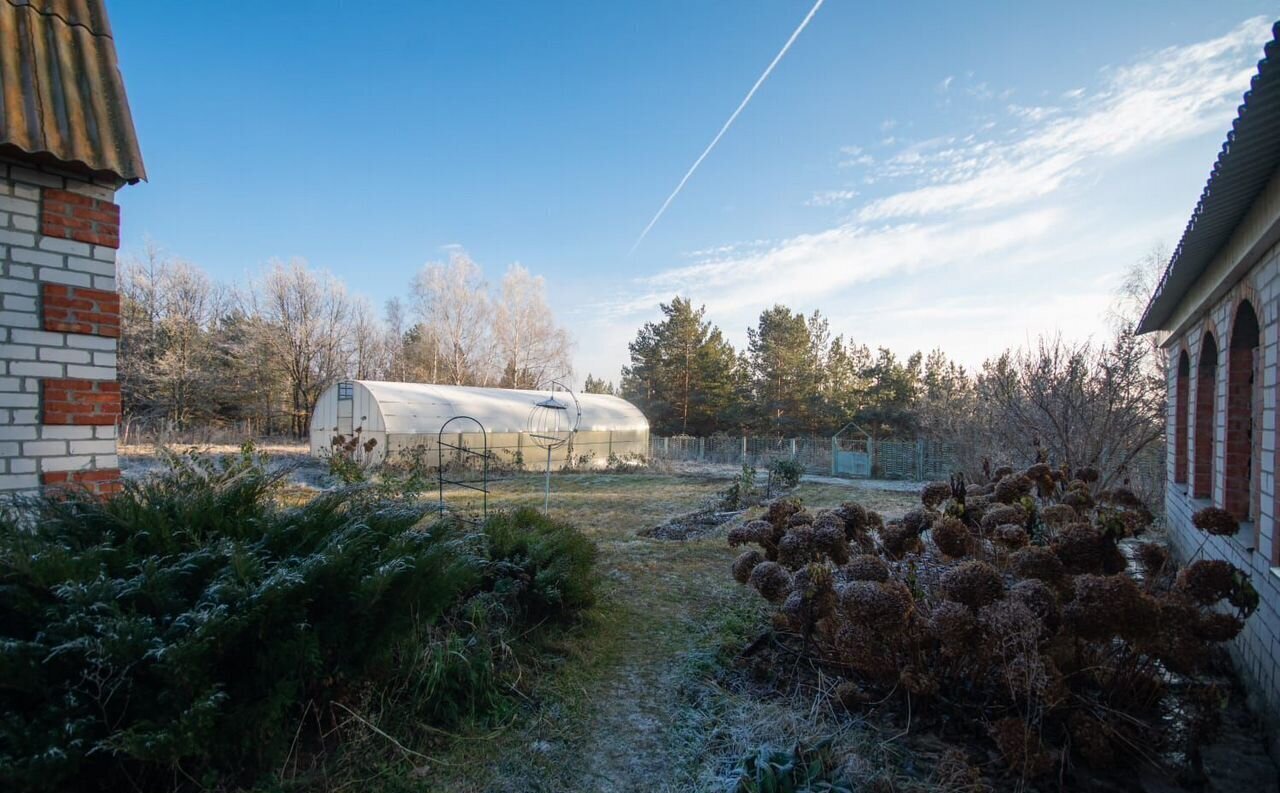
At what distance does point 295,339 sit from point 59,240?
26220 mm

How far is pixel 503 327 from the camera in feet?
92.9

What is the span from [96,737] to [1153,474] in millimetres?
13870

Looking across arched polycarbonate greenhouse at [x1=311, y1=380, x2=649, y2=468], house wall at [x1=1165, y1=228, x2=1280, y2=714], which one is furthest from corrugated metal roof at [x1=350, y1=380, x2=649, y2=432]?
house wall at [x1=1165, y1=228, x2=1280, y2=714]

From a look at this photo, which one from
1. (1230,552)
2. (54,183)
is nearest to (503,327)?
(54,183)

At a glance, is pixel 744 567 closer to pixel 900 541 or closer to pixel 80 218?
pixel 900 541

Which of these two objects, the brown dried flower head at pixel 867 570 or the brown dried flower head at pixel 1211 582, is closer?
the brown dried flower head at pixel 1211 582

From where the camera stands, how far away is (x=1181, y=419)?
5.91 meters

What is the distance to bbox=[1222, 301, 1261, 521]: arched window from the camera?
3793 millimetres

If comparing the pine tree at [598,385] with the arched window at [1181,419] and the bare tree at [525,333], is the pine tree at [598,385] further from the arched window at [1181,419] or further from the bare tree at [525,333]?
the arched window at [1181,419]

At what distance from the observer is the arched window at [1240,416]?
12.4 feet

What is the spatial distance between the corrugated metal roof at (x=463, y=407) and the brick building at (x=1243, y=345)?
15118 mm

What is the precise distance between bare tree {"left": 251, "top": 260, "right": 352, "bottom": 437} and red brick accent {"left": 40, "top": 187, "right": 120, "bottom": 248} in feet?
80.7

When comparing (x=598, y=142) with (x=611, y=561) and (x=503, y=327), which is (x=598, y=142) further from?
(x=503, y=327)

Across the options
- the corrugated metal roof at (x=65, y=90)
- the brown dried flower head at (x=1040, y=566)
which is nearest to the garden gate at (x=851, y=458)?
the brown dried flower head at (x=1040, y=566)
